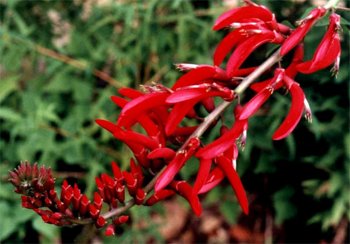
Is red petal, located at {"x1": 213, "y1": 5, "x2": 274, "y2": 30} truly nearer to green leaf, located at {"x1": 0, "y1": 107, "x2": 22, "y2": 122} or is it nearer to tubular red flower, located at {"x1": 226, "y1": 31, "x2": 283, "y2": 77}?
tubular red flower, located at {"x1": 226, "y1": 31, "x2": 283, "y2": 77}

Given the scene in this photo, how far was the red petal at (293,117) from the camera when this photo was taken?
5.60ft

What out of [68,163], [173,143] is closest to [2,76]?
[68,163]

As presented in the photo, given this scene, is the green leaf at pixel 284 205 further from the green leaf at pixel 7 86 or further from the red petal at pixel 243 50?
the red petal at pixel 243 50

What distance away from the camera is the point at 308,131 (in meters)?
3.45

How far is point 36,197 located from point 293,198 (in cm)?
219

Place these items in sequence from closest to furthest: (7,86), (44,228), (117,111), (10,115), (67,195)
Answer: (67,195), (44,228), (10,115), (117,111), (7,86)

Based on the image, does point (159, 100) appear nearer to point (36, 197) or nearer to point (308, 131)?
point (36, 197)

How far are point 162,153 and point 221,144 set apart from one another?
0.47 feet

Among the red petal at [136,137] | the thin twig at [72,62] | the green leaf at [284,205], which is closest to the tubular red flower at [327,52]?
the red petal at [136,137]

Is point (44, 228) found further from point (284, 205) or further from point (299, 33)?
point (299, 33)

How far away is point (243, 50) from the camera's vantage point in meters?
1.78

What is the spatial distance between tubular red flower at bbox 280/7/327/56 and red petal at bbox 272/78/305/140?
0.32ft

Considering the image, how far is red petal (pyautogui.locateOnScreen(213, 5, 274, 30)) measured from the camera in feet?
6.05

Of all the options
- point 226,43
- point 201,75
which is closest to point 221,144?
point 201,75
